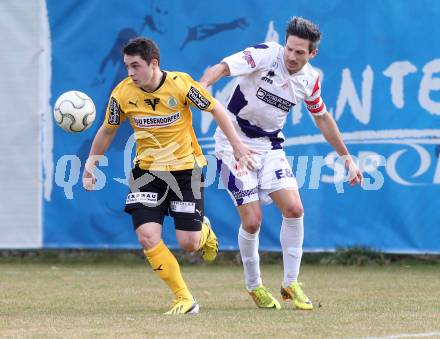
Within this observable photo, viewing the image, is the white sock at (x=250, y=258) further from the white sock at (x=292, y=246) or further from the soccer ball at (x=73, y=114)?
the soccer ball at (x=73, y=114)

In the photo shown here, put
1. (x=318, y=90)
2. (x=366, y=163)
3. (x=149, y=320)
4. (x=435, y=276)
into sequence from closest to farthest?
(x=149, y=320) < (x=318, y=90) < (x=435, y=276) < (x=366, y=163)

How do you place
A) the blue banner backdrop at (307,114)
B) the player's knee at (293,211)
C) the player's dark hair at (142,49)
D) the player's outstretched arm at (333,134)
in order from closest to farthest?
the player's dark hair at (142,49), the player's knee at (293,211), the player's outstretched arm at (333,134), the blue banner backdrop at (307,114)

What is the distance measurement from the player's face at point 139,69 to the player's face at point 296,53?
0.98m

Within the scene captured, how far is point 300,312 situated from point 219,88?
4.43m

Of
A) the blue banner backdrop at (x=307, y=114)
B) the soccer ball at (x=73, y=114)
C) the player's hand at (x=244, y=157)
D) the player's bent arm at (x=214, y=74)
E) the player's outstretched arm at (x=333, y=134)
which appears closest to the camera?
the player's hand at (x=244, y=157)

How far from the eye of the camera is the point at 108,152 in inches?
448

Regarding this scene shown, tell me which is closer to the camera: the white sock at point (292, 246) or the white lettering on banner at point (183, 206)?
the white lettering on banner at point (183, 206)

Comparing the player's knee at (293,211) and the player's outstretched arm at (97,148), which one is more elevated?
the player's outstretched arm at (97,148)

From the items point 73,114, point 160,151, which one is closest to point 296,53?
point 160,151

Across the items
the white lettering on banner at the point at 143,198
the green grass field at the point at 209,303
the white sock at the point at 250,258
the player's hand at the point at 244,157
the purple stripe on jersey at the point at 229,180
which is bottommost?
the green grass field at the point at 209,303

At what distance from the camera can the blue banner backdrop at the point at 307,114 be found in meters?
11.0

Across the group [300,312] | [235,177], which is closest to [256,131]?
[235,177]

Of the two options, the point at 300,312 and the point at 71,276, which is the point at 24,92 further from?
the point at 300,312

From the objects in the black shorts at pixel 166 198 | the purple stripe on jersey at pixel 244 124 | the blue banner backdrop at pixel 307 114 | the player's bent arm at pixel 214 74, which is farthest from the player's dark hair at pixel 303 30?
the blue banner backdrop at pixel 307 114
